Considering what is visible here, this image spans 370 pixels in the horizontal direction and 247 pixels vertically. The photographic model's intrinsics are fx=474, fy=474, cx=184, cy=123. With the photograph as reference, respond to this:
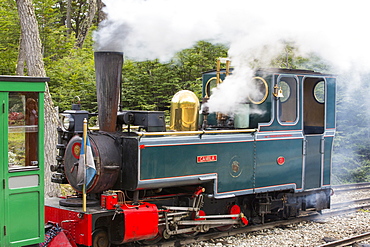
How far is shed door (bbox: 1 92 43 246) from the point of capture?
16.6 feet

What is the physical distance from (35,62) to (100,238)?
16.1ft

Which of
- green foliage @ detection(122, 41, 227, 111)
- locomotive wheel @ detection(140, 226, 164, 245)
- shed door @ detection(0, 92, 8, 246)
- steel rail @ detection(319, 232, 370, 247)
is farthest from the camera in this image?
green foliage @ detection(122, 41, 227, 111)

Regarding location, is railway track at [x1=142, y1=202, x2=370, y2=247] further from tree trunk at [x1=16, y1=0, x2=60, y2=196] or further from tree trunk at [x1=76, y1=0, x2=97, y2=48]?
tree trunk at [x1=76, y1=0, x2=97, y2=48]

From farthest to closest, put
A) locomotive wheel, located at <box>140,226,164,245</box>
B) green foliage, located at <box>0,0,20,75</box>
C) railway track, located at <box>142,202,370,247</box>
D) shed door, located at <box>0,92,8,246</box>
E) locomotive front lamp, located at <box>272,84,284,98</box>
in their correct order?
green foliage, located at <box>0,0,20,75</box>, locomotive front lamp, located at <box>272,84,284,98</box>, railway track, located at <box>142,202,370,247</box>, locomotive wheel, located at <box>140,226,164,245</box>, shed door, located at <box>0,92,8,246</box>

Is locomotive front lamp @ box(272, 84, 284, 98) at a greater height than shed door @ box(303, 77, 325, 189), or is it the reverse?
locomotive front lamp @ box(272, 84, 284, 98)

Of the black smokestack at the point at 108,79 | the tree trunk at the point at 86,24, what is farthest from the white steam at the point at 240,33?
the tree trunk at the point at 86,24

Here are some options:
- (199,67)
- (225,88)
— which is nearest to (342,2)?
(225,88)

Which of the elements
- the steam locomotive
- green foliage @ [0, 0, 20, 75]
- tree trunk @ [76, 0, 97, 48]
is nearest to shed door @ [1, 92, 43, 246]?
the steam locomotive

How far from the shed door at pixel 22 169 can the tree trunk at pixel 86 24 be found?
609 inches

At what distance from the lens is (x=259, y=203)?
8414mm

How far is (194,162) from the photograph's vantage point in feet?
23.2

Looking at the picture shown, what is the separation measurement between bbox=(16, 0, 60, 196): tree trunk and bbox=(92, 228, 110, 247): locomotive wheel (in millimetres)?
3581

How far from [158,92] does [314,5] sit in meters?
6.42

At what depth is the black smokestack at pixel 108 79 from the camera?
646cm
